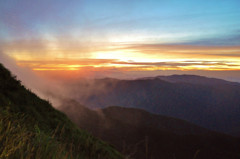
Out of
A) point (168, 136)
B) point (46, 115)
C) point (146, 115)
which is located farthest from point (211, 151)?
point (46, 115)

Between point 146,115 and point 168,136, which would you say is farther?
point 146,115

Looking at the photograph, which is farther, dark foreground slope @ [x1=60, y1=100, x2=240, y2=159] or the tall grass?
dark foreground slope @ [x1=60, y1=100, x2=240, y2=159]

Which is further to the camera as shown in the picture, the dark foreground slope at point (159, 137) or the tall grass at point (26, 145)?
the dark foreground slope at point (159, 137)

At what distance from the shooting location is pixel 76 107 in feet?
407

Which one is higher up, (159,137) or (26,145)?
(26,145)

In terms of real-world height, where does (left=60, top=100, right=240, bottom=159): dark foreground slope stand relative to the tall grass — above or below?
below

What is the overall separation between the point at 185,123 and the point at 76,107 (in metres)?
83.1

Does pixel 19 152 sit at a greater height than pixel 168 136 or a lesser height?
greater

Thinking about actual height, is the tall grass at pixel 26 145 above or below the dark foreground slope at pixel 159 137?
above

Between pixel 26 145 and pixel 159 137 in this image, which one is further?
pixel 159 137

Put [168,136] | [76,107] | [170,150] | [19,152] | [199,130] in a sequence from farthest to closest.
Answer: [199,130] → [76,107] → [168,136] → [170,150] → [19,152]

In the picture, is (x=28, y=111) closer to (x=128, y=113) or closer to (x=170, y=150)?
(x=170, y=150)

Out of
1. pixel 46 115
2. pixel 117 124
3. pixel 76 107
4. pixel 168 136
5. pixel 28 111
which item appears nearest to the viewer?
pixel 28 111

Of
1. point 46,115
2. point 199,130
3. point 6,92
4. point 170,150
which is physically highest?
point 6,92
